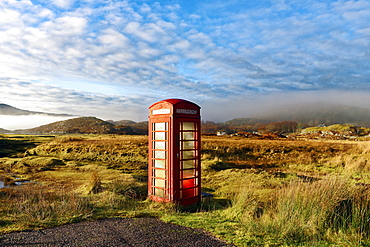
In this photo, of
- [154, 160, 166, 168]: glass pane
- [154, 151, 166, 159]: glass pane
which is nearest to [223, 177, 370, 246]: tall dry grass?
[154, 160, 166, 168]: glass pane

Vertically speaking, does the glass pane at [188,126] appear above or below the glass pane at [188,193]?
above

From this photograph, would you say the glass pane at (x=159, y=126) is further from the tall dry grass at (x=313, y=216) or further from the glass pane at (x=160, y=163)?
the tall dry grass at (x=313, y=216)

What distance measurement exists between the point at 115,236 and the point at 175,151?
3.04 metres

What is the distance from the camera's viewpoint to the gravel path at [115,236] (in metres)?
4.86

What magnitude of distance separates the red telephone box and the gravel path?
192 centimetres

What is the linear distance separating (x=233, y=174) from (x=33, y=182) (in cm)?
1037

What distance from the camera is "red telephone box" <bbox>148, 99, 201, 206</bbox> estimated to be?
7668 mm

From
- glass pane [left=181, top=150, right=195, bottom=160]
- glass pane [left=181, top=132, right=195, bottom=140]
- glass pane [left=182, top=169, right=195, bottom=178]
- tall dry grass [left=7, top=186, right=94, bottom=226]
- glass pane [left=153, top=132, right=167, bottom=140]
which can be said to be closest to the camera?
tall dry grass [left=7, top=186, right=94, bottom=226]

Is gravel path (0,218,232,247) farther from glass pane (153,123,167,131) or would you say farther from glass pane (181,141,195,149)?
glass pane (153,123,167,131)

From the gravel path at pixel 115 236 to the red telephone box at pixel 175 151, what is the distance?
1.92 meters

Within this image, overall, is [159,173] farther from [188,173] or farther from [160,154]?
[188,173]

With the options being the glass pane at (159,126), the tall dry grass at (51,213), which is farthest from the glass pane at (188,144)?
the tall dry grass at (51,213)

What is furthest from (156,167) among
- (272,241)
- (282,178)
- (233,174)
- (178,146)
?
(282,178)

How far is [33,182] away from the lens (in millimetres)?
14000
